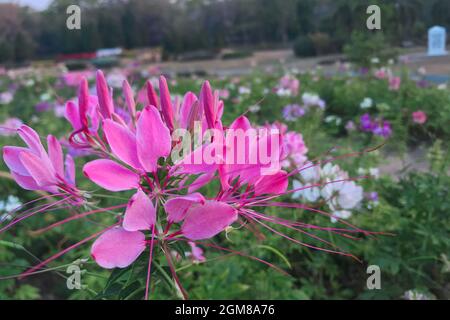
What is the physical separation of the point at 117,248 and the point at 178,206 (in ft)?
0.32

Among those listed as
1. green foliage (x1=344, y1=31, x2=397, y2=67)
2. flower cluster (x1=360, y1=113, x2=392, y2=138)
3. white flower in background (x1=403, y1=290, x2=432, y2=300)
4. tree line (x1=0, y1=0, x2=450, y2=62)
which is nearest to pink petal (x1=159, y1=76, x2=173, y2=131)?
white flower in background (x1=403, y1=290, x2=432, y2=300)

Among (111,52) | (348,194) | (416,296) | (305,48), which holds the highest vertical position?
(111,52)

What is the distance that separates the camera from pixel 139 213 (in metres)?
0.58

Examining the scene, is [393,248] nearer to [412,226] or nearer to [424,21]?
[412,226]

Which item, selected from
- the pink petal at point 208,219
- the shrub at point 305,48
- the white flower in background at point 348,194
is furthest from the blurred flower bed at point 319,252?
the shrub at point 305,48

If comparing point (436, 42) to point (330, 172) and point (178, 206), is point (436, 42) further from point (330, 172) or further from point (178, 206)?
point (178, 206)

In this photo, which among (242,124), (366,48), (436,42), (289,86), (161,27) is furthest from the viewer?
(161,27)

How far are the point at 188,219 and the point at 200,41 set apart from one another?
52.1 feet

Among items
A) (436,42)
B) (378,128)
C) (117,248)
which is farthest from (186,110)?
(436,42)

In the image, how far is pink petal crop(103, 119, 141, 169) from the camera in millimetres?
584

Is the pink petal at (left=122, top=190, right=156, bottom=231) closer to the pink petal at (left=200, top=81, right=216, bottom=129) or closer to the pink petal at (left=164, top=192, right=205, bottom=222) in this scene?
the pink petal at (left=164, top=192, right=205, bottom=222)

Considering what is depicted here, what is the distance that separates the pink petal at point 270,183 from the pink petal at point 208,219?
0.09 metres

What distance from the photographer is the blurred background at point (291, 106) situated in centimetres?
165
